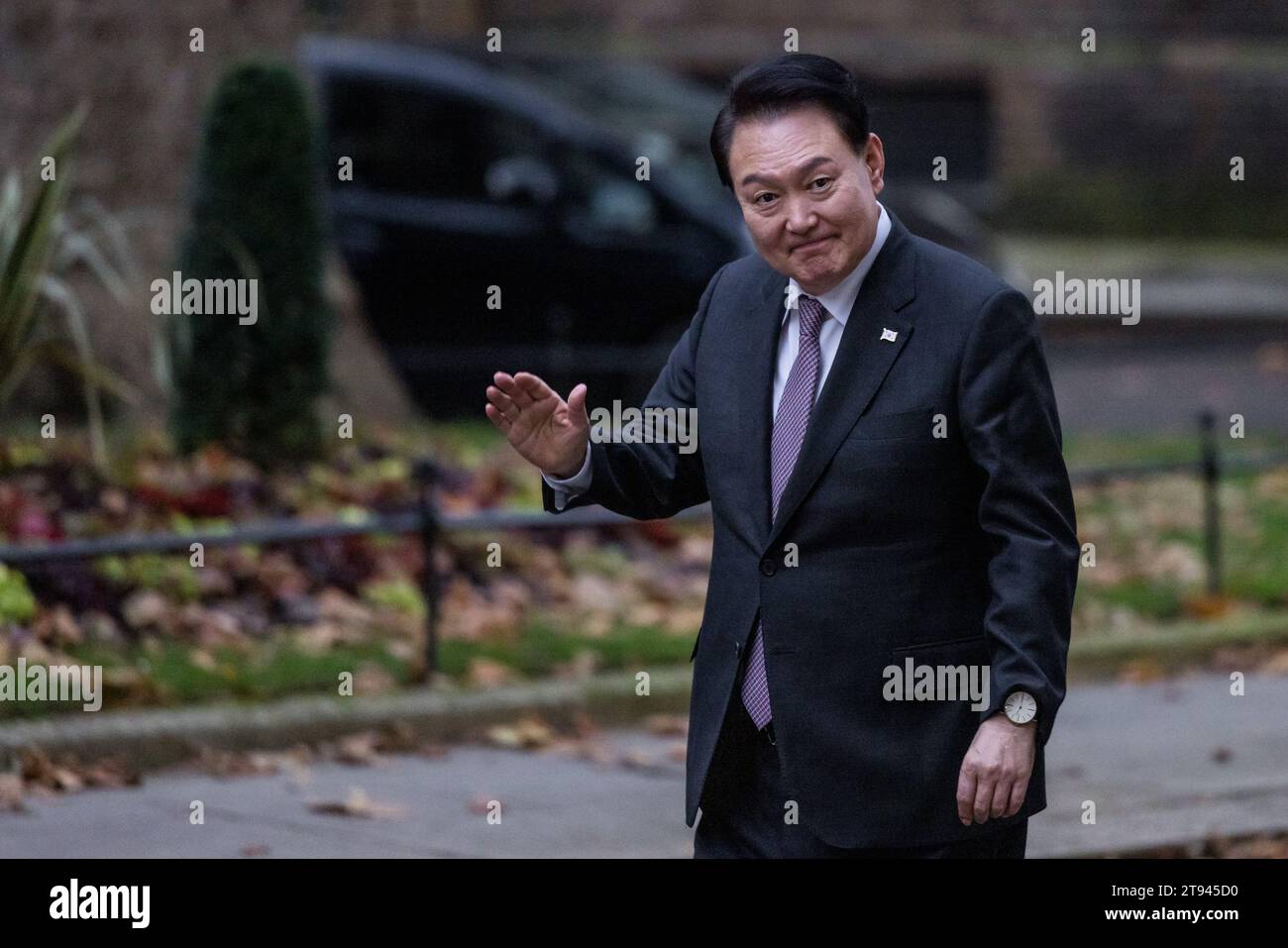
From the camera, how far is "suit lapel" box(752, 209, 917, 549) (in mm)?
3809

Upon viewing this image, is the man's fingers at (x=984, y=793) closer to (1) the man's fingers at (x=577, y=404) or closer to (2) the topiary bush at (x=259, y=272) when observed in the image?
(1) the man's fingers at (x=577, y=404)

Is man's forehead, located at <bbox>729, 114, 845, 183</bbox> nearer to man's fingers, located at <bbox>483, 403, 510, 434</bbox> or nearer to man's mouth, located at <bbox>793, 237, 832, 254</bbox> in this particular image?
man's mouth, located at <bbox>793, 237, 832, 254</bbox>

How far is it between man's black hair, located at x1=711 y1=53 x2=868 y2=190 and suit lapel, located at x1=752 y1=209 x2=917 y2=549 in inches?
8.4

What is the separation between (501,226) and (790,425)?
10007mm

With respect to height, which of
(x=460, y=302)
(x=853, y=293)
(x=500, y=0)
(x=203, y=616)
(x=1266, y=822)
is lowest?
(x=1266, y=822)

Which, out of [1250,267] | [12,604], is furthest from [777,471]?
[1250,267]

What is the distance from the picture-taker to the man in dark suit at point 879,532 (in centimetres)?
371

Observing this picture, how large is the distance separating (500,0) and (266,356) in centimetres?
1564

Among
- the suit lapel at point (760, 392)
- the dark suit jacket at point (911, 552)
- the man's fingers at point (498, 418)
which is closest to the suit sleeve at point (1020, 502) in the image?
the dark suit jacket at point (911, 552)

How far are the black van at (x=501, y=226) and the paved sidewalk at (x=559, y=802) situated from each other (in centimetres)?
536

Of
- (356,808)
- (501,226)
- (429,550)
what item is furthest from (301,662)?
(501,226)

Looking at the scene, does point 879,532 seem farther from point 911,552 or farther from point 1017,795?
point 1017,795

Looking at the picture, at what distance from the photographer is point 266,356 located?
9.95 meters
